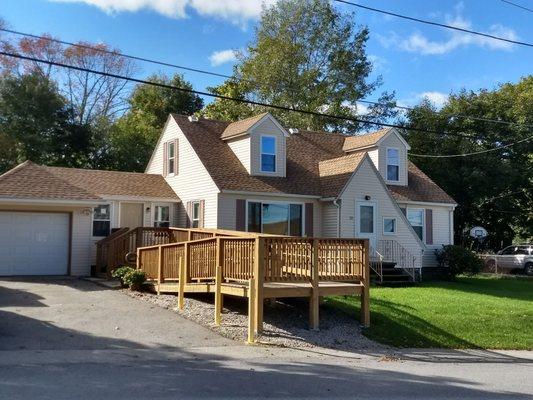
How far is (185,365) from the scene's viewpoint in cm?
941

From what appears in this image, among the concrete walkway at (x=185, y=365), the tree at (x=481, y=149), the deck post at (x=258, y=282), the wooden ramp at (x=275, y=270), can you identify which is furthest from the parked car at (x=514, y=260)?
the deck post at (x=258, y=282)

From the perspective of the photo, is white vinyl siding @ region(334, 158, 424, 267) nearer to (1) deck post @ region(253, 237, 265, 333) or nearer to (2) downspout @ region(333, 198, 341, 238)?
(2) downspout @ region(333, 198, 341, 238)

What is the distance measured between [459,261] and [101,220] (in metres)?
14.4

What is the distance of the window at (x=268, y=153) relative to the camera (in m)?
23.3

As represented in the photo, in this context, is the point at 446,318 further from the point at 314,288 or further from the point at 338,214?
the point at 338,214

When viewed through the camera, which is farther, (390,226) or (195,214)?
(390,226)

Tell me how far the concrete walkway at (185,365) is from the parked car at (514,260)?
77.3 feet

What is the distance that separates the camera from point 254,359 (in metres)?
10.2

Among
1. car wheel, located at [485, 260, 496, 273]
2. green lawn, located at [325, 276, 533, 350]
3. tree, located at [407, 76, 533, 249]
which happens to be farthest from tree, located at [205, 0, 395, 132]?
green lawn, located at [325, 276, 533, 350]

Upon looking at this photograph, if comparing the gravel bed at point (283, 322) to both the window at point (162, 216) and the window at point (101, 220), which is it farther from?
the window at point (162, 216)

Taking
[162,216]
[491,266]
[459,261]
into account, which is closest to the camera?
[162,216]

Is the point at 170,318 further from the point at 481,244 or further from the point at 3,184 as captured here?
the point at 481,244

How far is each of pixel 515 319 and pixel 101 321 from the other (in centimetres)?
1022

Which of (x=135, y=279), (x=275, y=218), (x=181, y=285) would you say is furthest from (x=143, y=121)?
(x=181, y=285)
